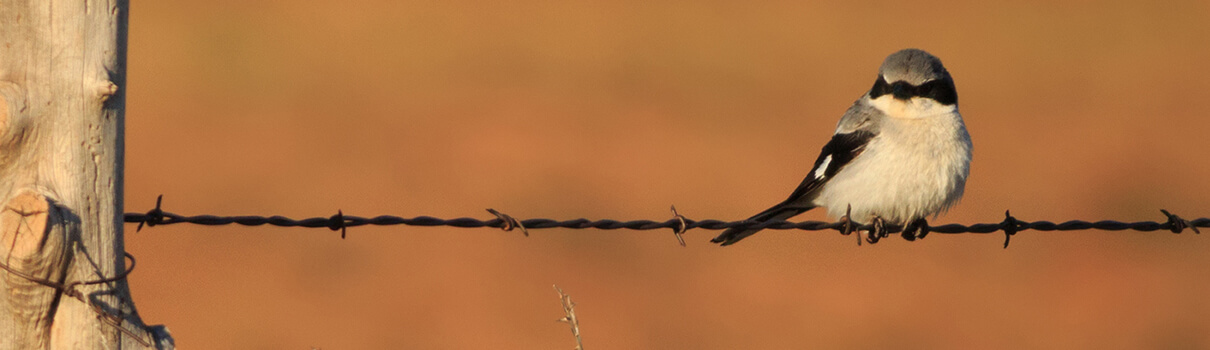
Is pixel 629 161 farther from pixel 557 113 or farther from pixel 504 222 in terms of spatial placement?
pixel 504 222

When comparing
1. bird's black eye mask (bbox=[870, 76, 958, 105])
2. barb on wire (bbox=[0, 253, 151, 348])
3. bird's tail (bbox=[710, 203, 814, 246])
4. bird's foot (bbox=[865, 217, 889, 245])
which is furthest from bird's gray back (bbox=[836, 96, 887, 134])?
barb on wire (bbox=[0, 253, 151, 348])

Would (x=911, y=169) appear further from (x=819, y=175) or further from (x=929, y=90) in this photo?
(x=819, y=175)

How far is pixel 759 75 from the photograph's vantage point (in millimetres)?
19141

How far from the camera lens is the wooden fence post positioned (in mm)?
2941

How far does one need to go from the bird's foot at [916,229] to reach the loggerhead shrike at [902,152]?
1 centimetres

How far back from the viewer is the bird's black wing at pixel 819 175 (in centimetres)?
583

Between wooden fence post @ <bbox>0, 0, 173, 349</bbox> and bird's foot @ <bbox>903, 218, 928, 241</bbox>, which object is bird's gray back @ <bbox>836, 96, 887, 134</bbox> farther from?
wooden fence post @ <bbox>0, 0, 173, 349</bbox>

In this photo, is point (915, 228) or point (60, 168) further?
point (915, 228)

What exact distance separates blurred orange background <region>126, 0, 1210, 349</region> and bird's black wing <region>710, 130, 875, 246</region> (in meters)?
3.29

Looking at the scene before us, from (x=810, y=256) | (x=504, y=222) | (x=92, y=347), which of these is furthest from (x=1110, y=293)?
(x=92, y=347)

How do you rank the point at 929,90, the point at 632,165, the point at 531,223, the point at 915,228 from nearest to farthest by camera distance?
the point at 531,223 → the point at 929,90 → the point at 915,228 → the point at 632,165

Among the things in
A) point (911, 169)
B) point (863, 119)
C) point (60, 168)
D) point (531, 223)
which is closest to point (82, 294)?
point (60, 168)

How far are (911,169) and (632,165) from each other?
9.74m

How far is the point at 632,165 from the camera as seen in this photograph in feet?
50.2
